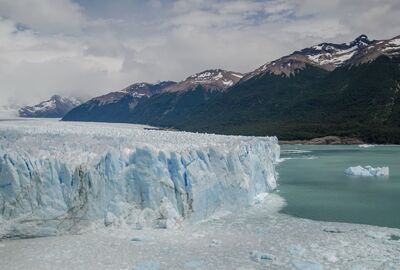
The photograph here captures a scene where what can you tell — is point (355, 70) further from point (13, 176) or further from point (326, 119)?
point (13, 176)

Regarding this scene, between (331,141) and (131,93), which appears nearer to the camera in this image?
(331,141)

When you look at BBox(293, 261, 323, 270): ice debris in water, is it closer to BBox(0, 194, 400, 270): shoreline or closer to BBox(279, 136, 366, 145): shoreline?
BBox(0, 194, 400, 270): shoreline

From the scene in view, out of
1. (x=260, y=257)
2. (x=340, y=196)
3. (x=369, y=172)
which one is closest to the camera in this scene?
(x=260, y=257)

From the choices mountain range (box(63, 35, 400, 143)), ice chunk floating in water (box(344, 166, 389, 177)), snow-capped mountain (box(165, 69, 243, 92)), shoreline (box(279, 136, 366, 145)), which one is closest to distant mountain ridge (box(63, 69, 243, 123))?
snow-capped mountain (box(165, 69, 243, 92))

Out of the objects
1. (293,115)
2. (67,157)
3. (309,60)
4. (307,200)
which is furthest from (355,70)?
(67,157)

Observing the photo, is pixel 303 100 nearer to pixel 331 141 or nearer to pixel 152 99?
pixel 331 141

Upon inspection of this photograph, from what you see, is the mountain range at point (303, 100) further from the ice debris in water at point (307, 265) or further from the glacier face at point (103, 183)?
the ice debris in water at point (307, 265)

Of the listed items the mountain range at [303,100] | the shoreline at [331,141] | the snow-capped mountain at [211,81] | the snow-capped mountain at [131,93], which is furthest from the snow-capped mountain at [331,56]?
the snow-capped mountain at [131,93]

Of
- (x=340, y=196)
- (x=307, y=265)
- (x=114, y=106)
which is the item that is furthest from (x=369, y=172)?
(x=114, y=106)

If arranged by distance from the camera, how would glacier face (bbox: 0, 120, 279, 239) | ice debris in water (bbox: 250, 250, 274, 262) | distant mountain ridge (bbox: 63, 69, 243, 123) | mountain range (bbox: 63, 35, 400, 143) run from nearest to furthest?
ice debris in water (bbox: 250, 250, 274, 262), glacier face (bbox: 0, 120, 279, 239), mountain range (bbox: 63, 35, 400, 143), distant mountain ridge (bbox: 63, 69, 243, 123)
